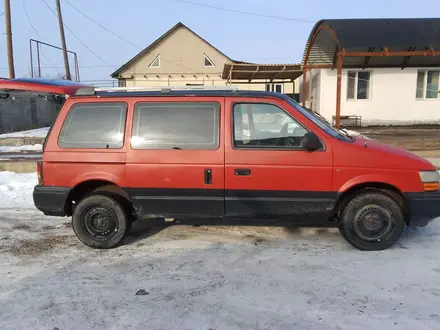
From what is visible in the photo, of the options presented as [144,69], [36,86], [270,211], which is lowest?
→ [270,211]

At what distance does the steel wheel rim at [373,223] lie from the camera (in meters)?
4.22

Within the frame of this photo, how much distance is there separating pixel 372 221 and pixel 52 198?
380 cm

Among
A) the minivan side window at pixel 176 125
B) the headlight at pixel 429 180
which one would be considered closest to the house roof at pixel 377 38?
the headlight at pixel 429 180

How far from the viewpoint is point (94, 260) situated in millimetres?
4230

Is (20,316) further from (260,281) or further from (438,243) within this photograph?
(438,243)

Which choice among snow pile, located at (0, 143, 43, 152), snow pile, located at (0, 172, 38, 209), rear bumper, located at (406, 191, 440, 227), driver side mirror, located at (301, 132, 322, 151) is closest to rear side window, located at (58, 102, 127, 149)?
driver side mirror, located at (301, 132, 322, 151)

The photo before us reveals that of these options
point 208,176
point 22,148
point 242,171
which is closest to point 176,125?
point 208,176

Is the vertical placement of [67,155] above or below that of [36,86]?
below

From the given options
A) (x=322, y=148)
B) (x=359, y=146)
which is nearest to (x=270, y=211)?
(x=322, y=148)

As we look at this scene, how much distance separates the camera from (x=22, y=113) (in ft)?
68.8

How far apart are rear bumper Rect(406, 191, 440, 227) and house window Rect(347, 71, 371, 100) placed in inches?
544

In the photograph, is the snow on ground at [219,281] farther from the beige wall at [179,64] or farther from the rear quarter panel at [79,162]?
the beige wall at [179,64]

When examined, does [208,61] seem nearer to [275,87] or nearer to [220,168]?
[275,87]

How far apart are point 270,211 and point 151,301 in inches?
68.0
